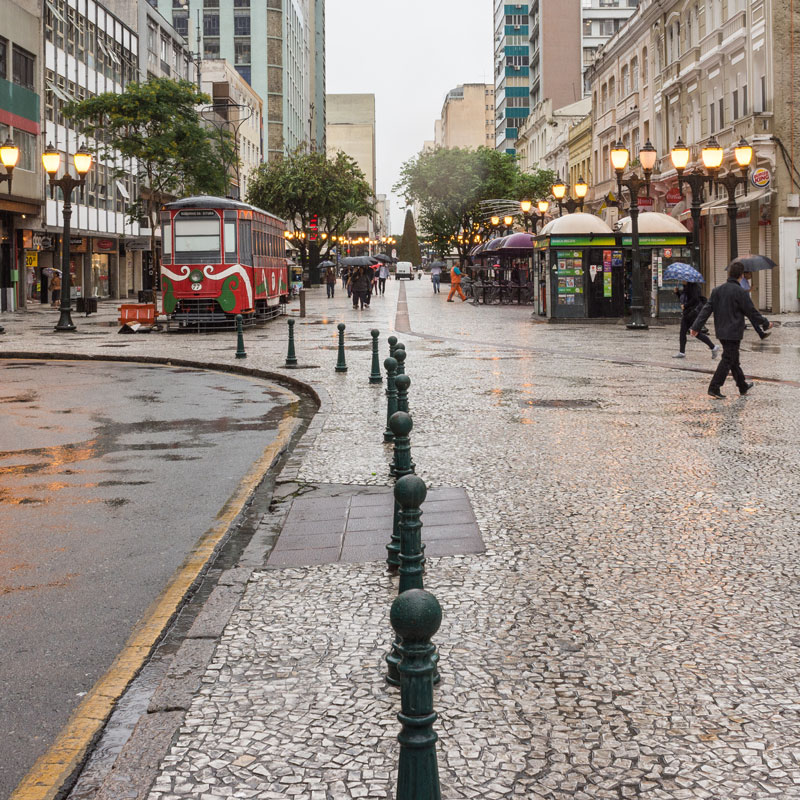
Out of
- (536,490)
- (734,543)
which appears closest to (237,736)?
(734,543)

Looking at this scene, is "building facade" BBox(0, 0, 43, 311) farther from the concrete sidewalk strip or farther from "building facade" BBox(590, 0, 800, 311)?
the concrete sidewalk strip

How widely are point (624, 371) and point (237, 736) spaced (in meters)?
14.6

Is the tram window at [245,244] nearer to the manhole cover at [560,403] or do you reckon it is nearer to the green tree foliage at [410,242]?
the manhole cover at [560,403]

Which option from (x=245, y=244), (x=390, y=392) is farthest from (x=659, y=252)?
(x=390, y=392)

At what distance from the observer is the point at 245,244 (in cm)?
3131

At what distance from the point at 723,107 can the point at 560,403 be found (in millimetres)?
29275

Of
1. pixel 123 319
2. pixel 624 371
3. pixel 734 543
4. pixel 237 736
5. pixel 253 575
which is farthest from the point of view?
pixel 123 319

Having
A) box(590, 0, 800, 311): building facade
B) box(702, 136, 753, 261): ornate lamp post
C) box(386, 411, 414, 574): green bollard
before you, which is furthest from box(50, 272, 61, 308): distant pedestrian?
box(386, 411, 414, 574): green bollard

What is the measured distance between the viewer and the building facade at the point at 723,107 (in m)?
34.2

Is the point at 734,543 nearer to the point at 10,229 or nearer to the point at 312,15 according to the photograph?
Answer: the point at 10,229

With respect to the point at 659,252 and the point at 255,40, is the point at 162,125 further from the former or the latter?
the point at 255,40

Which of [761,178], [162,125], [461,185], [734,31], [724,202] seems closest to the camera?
[761,178]

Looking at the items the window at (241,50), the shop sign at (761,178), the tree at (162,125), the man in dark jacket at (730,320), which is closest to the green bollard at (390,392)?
the man in dark jacket at (730,320)

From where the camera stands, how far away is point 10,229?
44.5 meters
